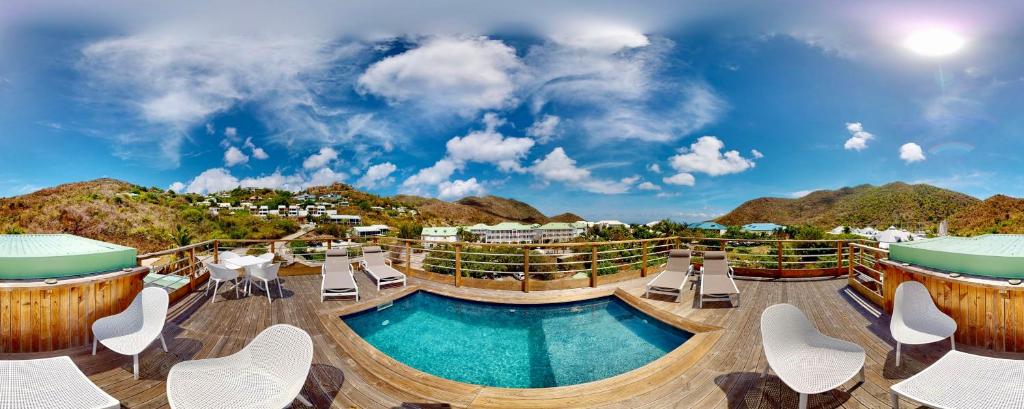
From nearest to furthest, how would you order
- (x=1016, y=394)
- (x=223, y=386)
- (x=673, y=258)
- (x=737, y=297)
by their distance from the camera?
(x=1016, y=394) → (x=223, y=386) → (x=737, y=297) → (x=673, y=258)

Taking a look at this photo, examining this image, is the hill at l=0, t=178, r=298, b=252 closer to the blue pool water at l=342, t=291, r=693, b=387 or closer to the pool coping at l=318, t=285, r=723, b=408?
the blue pool water at l=342, t=291, r=693, b=387

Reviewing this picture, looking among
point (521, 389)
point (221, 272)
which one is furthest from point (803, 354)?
point (221, 272)

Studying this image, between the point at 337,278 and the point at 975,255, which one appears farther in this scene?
the point at 337,278

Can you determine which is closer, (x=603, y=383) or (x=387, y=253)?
(x=603, y=383)

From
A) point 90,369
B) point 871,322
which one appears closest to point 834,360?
point 871,322

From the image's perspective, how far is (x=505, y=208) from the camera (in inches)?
3263

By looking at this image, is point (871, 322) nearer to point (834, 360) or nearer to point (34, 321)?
point (834, 360)

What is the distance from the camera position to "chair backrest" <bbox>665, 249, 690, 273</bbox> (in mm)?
5902

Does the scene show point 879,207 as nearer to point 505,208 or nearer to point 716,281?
point 716,281

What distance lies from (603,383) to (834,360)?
154cm

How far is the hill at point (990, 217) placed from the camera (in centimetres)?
2969

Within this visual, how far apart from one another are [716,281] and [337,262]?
5.92 meters

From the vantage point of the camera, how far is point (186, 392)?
203cm

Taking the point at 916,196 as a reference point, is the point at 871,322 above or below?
below
